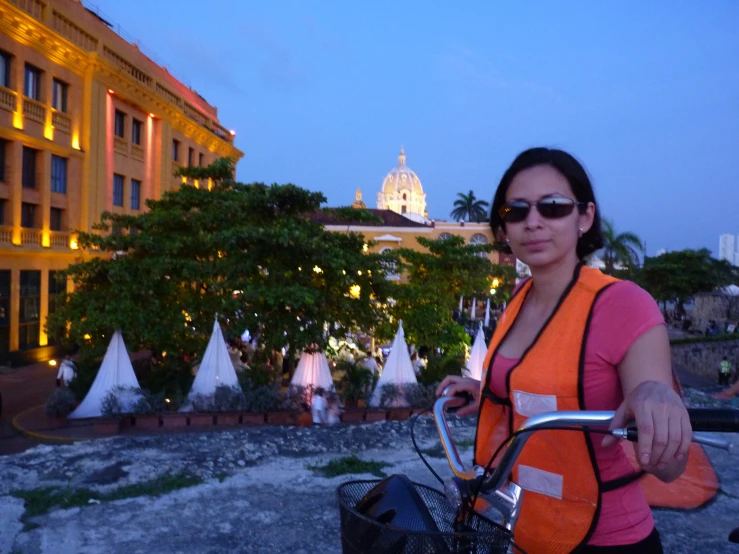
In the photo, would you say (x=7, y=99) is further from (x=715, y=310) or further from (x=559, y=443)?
(x=715, y=310)

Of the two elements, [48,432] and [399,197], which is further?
[399,197]

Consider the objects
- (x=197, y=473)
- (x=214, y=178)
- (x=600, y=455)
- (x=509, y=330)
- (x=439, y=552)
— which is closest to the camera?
(x=439, y=552)

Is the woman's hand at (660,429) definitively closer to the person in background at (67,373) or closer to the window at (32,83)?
the person in background at (67,373)

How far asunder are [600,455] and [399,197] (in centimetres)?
8032

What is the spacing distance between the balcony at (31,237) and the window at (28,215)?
32 centimetres

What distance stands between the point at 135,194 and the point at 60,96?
5854 millimetres

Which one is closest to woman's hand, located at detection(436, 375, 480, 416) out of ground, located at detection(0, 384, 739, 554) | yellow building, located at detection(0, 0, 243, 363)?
ground, located at detection(0, 384, 739, 554)

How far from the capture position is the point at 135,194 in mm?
25703

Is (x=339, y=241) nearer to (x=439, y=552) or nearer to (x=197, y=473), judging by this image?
(x=197, y=473)

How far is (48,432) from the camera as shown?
1095 cm

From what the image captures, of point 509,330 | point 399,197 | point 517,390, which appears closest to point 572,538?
point 517,390

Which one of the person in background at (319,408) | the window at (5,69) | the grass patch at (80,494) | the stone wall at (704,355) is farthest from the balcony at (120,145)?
the stone wall at (704,355)

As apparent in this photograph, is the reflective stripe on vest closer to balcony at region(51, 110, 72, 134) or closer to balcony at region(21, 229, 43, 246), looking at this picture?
balcony at region(21, 229, 43, 246)

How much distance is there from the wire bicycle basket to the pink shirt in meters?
0.31
